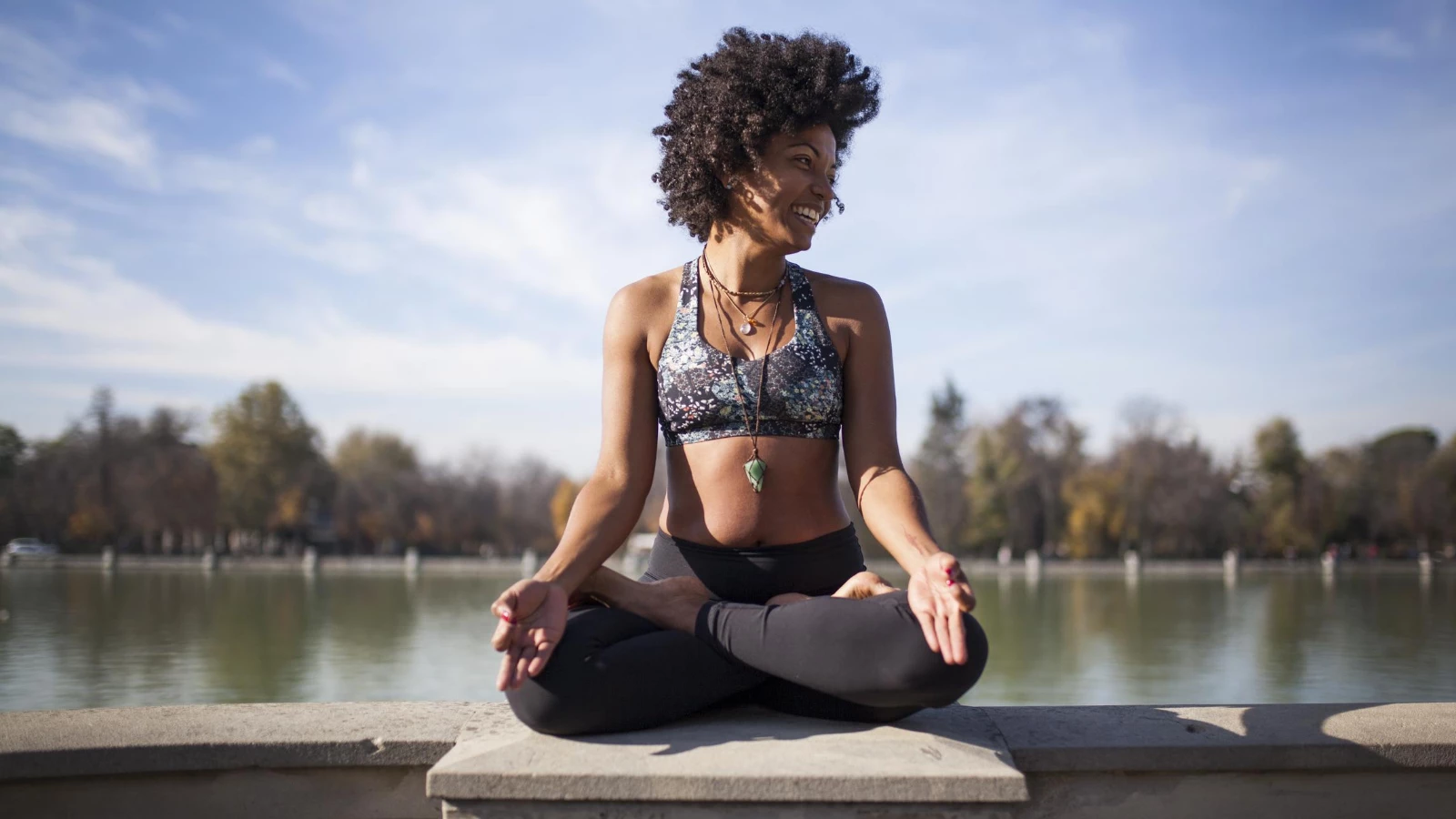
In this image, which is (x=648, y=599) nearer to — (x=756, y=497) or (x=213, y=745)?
(x=756, y=497)

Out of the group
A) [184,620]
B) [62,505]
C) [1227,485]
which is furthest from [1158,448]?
[62,505]

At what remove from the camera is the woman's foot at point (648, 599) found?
8.05ft

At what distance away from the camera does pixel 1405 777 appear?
93.0 inches

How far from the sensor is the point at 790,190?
9.37ft

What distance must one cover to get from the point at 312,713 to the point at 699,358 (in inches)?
47.8

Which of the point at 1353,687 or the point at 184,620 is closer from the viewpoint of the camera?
the point at 1353,687

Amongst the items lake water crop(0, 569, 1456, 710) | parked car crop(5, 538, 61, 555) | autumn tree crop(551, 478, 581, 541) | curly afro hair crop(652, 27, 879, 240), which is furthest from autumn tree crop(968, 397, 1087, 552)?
curly afro hair crop(652, 27, 879, 240)

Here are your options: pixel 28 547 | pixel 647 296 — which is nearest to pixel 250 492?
pixel 28 547

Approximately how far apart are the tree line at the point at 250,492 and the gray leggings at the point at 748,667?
55.8 meters

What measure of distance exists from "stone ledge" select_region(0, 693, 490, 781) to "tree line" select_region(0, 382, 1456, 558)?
4793cm

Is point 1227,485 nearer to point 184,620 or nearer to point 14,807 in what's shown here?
point 184,620

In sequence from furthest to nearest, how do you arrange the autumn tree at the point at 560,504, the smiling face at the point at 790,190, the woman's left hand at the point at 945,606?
1. the autumn tree at the point at 560,504
2. the smiling face at the point at 790,190
3. the woman's left hand at the point at 945,606

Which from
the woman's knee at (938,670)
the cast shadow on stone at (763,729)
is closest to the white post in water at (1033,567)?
the cast shadow on stone at (763,729)

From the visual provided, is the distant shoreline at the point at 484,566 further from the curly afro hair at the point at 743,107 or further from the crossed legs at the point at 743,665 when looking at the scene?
the crossed legs at the point at 743,665
